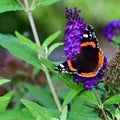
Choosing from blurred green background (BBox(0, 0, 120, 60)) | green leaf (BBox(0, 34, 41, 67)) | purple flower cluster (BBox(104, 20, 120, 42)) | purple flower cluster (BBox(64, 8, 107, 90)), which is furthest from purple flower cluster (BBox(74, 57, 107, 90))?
blurred green background (BBox(0, 0, 120, 60))

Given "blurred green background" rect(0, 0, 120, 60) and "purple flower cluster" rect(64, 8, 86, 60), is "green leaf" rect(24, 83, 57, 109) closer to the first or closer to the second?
"purple flower cluster" rect(64, 8, 86, 60)

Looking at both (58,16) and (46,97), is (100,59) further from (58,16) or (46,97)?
(58,16)

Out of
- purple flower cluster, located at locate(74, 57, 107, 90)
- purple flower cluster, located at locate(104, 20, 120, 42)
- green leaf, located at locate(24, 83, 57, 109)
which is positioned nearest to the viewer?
purple flower cluster, located at locate(74, 57, 107, 90)

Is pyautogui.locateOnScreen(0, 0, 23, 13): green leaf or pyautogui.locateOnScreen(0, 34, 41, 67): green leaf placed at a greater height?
pyautogui.locateOnScreen(0, 0, 23, 13): green leaf

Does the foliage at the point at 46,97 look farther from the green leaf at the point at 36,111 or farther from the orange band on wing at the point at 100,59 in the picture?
the orange band on wing at the point at 100,59

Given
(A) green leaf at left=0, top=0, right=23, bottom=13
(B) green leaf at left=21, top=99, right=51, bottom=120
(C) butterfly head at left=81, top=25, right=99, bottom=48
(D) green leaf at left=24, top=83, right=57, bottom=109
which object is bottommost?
(D) green leaf at left=24, top=83, right=57, bottom=109

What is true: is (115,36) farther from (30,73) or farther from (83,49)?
(83,49)

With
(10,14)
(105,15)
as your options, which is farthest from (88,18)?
(10,14)
